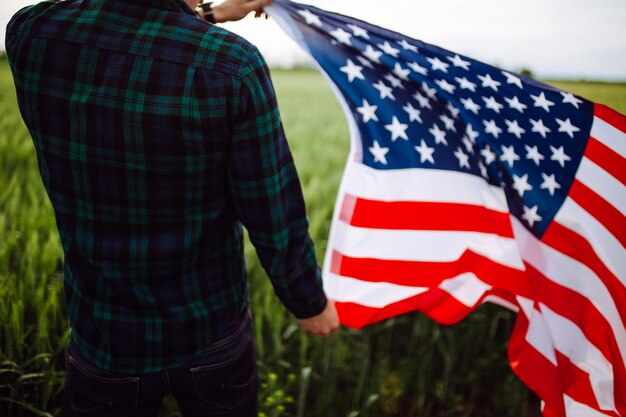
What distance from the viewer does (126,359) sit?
3.25ft

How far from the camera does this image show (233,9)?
122 cm

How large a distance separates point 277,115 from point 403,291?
96cm

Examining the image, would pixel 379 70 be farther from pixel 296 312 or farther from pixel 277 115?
pixel 296 312

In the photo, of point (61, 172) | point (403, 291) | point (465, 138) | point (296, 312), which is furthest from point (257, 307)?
point (61, 172)

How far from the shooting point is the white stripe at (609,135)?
58.2 inches

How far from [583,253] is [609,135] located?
1.33ft

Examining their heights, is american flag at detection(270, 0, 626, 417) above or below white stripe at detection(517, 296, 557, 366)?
above

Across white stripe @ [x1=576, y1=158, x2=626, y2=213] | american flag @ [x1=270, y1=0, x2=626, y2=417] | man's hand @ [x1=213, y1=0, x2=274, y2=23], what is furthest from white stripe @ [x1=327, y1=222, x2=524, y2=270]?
man's hand @ [x1=213, y1=0, x2=274, y2=23]

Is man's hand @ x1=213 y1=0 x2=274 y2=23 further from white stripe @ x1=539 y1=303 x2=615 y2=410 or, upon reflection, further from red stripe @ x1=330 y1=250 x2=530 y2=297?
white stripe @ x1=539 y1=303 x2=615 y2=410

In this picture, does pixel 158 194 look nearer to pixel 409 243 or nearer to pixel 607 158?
pixel 409 243

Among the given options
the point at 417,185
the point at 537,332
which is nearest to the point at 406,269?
the point at 417,185

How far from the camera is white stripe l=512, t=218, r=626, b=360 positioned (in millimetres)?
1392

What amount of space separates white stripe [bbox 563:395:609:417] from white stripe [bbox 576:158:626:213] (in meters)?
0.62

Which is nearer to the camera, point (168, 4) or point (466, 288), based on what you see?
point (168, 4)
